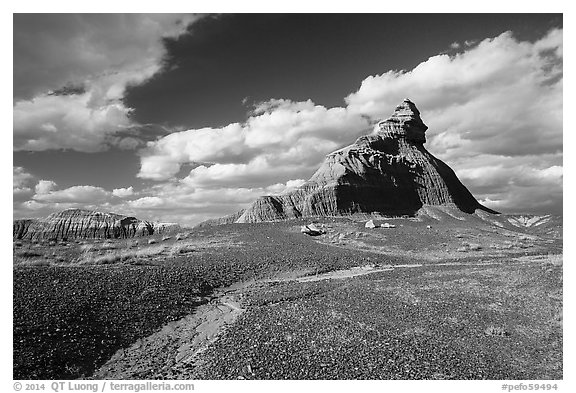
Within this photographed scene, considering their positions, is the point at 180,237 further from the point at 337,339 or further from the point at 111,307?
the point at 337,339

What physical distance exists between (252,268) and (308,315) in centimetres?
1141

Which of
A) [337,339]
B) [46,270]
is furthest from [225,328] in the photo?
[46,270]

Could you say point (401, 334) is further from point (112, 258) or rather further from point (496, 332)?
point (112, 258)

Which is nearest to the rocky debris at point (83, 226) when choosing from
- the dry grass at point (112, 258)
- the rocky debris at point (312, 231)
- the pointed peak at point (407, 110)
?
the rocky debris at point (312, 231)

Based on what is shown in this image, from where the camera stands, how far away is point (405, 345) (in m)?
11.1

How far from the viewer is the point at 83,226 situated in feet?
286

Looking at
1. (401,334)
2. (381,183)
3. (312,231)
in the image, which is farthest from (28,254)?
(381,183)

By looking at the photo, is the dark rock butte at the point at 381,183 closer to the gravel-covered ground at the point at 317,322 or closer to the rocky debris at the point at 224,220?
the rocky debris at the point at 224,220

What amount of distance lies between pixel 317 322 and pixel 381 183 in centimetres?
7768

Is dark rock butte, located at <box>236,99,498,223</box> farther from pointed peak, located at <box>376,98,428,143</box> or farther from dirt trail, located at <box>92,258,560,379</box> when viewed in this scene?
dirt trail, located at <box>92,258,560,379</box>

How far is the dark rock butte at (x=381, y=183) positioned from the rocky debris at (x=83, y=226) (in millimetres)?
28601

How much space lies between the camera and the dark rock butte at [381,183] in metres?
78.1
